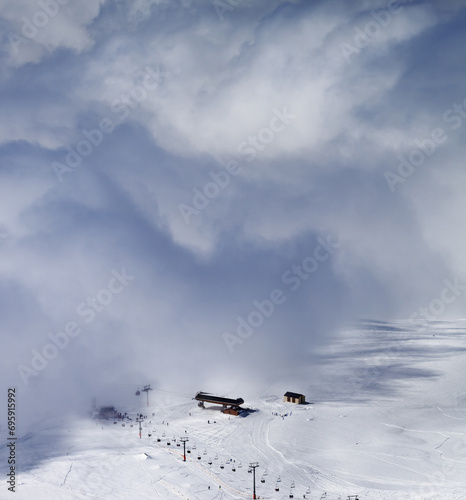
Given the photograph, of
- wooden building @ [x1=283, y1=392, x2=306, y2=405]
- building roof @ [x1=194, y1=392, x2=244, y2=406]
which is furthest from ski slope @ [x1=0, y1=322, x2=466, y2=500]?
building roof @ [x1=194, y1=392, x2=244, y2=406]

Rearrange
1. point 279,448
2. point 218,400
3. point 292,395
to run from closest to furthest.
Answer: point 279,448 < point 218,400 < point 292,395

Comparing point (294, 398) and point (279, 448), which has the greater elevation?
point (294, 398)

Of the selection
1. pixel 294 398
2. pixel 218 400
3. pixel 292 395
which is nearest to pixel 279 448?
pixel 294 398

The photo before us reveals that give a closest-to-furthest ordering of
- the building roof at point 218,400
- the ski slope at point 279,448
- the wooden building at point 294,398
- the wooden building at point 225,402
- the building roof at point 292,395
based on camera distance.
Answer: the ski slope at point 279,448 < the wooden building at point 225,402 < the building roof at point 218,400 < the wooden building at point 294,398 < the building roof at point 292,395

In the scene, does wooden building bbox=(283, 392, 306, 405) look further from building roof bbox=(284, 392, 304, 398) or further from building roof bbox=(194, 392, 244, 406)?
building roof bbox=(194, 392, 244, 406)

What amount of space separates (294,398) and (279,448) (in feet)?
95.2

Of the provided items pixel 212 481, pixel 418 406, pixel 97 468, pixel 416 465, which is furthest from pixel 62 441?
pixel 418 406

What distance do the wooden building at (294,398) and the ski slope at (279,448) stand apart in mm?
2100

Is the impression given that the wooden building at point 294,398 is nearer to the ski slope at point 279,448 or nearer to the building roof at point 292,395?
the building roof at point 292,395

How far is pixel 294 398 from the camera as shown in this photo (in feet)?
359

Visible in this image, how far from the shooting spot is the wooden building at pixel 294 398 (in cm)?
10900

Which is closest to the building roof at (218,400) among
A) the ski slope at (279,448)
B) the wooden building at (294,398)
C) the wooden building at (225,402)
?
the wooden building at (225,402)

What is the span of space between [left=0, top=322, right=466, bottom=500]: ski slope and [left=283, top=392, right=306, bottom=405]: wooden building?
2100mm

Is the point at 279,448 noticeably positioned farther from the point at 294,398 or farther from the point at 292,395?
the point at 292,395
